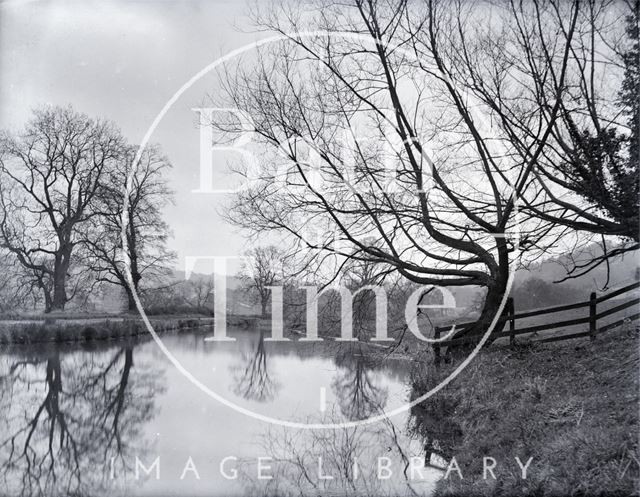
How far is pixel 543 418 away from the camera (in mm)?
5270

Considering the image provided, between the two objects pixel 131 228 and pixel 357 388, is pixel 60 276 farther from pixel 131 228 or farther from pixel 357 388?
pixel 357 388

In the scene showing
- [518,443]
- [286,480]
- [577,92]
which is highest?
[577,92]

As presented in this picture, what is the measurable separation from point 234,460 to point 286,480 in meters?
1.00

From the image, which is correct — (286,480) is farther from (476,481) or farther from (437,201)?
(437,201)

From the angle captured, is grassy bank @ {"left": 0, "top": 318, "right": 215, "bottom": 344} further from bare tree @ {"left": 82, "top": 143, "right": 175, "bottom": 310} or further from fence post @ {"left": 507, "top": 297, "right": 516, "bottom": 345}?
fence post @ {"left": 507, "top": 297, "right": 516, "bottom": 345}

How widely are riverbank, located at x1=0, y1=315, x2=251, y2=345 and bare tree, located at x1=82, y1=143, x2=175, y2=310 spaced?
114 centimetres

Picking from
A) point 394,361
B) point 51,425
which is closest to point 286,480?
point 51,425

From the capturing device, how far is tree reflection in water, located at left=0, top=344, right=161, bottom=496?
5766mm

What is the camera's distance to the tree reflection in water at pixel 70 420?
577cm

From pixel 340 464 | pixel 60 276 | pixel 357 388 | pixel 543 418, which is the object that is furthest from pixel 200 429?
pixel 60 276

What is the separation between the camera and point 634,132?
6.96m

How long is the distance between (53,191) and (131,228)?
2590 mm

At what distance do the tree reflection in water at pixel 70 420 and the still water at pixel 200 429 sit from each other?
2 cm

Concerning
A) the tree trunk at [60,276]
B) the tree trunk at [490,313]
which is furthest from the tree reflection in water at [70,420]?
the tree trunk at [490,313]
